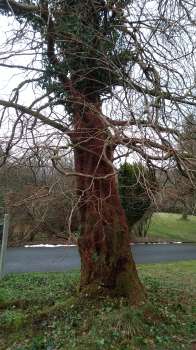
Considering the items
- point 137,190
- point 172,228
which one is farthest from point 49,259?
point 172,228

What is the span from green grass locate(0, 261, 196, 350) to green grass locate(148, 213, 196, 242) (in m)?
17.6

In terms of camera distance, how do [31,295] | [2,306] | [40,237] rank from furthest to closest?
[40,237] → [31,295] → [2,306]

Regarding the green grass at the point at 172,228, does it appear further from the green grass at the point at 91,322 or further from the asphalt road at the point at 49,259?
the green grass at the point at 91,322

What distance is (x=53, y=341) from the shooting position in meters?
5.92

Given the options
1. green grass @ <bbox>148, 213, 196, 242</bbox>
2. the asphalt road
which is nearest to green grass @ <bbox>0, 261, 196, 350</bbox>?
the asphalt road

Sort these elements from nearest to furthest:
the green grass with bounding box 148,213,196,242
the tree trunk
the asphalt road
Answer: the tree trunk < the asphalt road < the green grass with bounding box 148,213,196,242

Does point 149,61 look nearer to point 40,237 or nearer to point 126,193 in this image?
point 126,193

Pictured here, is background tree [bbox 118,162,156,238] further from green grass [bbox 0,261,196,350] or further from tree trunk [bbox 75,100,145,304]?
green grass [bbox 0,261,196,350]

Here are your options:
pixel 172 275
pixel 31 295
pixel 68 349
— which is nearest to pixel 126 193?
pixel 172 275

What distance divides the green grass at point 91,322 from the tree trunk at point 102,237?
0.25 metres

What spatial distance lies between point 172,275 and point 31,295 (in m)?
4.59

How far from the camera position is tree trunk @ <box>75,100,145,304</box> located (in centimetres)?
691

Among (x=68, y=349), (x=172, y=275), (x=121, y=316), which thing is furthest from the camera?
(x=172, y=275)

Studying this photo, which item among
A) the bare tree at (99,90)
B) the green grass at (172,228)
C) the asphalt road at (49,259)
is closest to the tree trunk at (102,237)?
the bare tree at (99,90)
